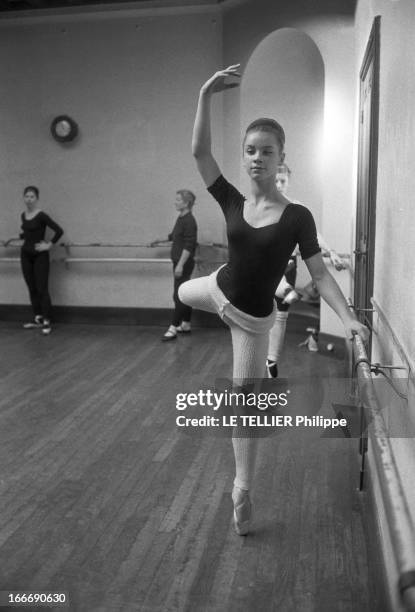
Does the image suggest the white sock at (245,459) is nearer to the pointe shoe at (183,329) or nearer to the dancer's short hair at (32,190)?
the pointe shoe at (183,329)

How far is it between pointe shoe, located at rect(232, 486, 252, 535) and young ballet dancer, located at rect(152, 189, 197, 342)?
3668 millimetres

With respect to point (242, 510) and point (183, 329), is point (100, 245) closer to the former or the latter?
point (183, 329)

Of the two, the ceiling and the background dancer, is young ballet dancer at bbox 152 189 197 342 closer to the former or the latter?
the background dancer

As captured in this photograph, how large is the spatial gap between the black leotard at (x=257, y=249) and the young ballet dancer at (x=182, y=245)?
149 inches

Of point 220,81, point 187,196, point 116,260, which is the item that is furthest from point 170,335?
point 220,81

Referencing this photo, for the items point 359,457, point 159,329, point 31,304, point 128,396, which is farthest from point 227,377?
point 31,304

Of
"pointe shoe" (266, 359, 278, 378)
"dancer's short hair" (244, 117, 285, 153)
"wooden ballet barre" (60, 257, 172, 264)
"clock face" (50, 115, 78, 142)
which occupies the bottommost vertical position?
"pointe shoe" (266, 359, 278, 378)

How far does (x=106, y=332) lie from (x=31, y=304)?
1160mm

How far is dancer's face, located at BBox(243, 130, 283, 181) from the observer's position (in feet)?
7.38

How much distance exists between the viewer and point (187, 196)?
629 cm

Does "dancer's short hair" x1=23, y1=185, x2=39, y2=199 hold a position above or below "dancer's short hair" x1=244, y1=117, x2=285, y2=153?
below

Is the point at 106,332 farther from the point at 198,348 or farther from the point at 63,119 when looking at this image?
the point at 63,119

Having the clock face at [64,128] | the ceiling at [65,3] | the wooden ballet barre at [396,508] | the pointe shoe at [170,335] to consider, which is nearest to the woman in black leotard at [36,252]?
the clock face at [64,128]

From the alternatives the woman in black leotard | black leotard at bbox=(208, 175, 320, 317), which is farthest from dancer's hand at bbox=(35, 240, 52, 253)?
black leotard at bbox=(208, 175, 320, 317)
